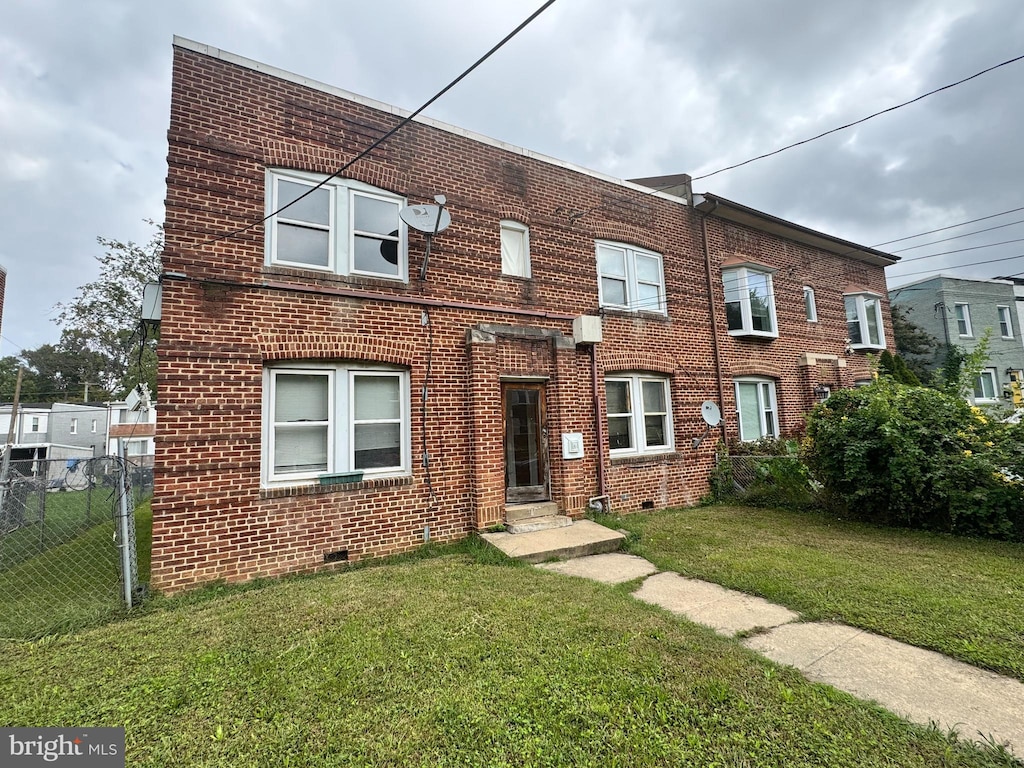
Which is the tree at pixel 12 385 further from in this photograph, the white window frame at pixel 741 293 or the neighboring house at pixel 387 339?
the white window frame at pixel 741 293

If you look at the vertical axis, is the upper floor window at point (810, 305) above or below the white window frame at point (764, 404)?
above

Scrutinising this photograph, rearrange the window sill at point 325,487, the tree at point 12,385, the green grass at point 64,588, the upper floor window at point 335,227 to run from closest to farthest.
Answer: the green grass at point 64,588
the window sill at point 325,487
the upper floor window at point 335,227
the tree at point 12,385

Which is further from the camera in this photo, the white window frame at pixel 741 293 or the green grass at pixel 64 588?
the white window frame at pixel 741 293

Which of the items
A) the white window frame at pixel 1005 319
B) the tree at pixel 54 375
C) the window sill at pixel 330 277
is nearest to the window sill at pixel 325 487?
the window sill at pixel 330 277

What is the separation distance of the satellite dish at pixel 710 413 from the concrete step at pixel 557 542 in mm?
4133

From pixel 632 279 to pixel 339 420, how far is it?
256 inches

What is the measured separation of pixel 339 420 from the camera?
6.21 meters

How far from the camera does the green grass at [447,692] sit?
2.35m

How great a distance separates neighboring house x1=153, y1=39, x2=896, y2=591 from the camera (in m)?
5.49

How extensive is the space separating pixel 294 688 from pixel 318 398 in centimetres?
389

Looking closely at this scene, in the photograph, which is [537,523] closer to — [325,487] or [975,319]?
[325,487]

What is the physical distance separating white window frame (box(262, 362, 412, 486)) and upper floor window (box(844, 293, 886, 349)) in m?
13.8

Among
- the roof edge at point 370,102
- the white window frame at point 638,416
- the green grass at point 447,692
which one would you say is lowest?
the green grass at point 447,692

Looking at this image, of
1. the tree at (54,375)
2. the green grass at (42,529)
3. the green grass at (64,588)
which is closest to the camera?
the green grass at (64,588)
